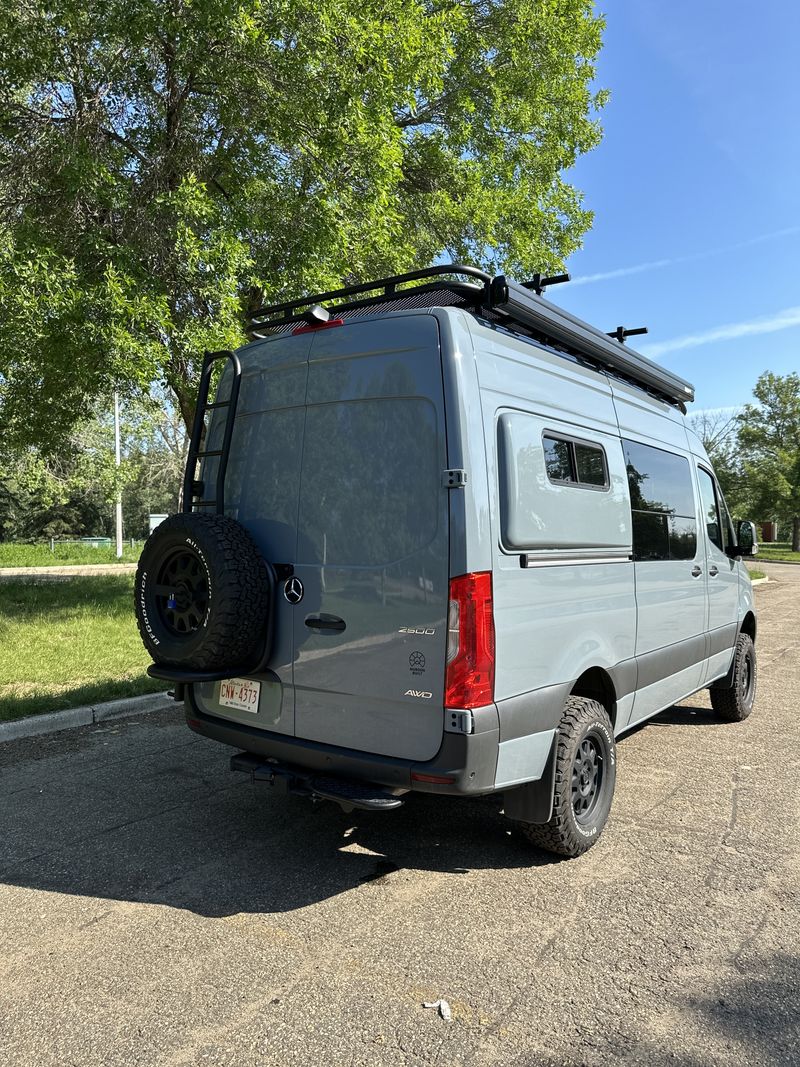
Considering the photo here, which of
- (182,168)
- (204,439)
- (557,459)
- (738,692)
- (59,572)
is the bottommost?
(738,692)

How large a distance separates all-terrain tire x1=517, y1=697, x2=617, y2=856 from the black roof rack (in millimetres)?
1921

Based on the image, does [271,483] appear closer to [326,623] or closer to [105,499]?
[326,623]

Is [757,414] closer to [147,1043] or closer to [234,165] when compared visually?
[234,165]

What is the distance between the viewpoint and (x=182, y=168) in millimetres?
10477

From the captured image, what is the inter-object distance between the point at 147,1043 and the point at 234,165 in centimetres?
1049

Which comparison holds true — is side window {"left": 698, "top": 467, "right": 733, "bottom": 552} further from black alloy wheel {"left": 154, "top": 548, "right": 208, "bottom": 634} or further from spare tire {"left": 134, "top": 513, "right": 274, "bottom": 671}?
black alloy wheel {"left": 154, "top": 548, "right": 208, "bottom": 634}

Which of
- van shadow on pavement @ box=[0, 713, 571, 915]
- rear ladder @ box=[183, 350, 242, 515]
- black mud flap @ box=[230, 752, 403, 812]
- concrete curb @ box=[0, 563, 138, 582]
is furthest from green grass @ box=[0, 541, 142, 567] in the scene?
black mud flap @ box=[230, 752, 403, 812]

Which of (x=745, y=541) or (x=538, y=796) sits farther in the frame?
(x=745, y=541)

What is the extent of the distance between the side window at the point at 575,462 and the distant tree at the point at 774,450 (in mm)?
44869

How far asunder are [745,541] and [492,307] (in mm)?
3955

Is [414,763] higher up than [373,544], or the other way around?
[373,544]

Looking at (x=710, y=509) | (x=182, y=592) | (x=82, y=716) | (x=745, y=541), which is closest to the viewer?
(x=182, y=592)

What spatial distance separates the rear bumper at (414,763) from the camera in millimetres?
3152

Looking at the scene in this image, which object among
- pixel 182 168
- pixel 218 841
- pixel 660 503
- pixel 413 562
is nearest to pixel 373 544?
pixel 413 562
